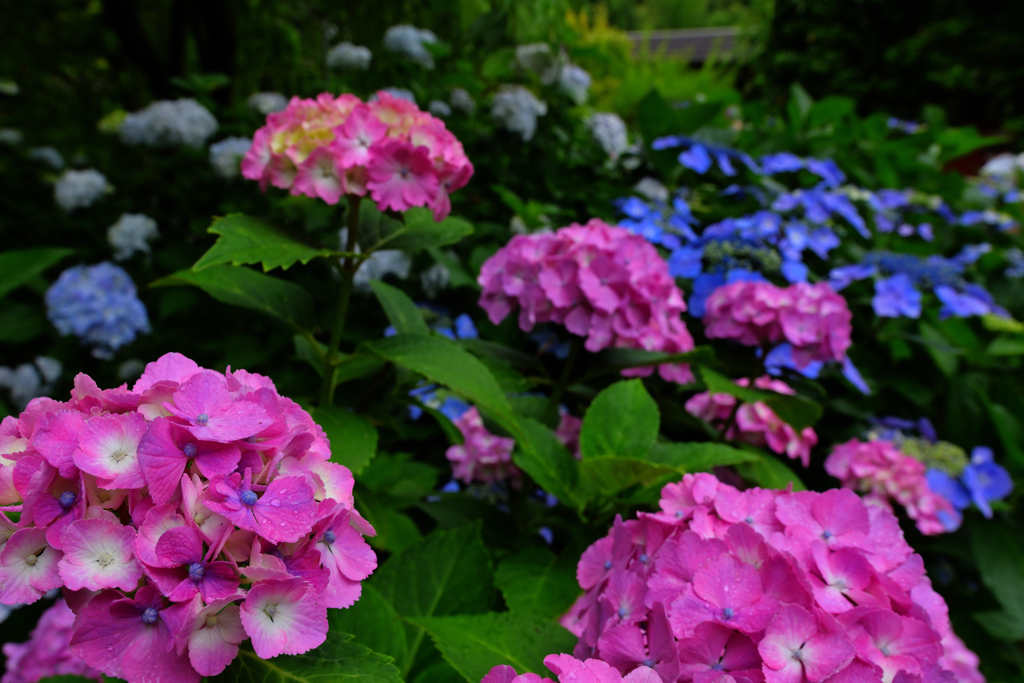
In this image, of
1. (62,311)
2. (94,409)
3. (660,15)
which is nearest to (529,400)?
(94,409)

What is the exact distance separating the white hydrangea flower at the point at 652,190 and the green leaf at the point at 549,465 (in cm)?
127

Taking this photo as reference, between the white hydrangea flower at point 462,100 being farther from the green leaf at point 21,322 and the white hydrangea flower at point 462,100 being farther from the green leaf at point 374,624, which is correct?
the green leaf at point 374,624

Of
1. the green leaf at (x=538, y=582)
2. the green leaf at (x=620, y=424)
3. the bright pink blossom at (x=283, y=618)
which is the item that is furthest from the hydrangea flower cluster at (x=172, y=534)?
the green leaf at (x=620, y=424)

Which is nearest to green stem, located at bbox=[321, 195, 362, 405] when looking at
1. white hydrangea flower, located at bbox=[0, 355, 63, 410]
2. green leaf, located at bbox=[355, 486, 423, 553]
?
green leaf, located at bbox=[355, 486, 423, 553]

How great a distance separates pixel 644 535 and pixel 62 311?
1.81 m

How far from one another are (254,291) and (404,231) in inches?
10.2

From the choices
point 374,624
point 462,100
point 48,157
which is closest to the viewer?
point 374,624

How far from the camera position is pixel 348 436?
90 cm

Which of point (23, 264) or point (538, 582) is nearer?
point (538, 582)

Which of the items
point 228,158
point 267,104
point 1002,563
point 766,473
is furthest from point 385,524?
point 267,104

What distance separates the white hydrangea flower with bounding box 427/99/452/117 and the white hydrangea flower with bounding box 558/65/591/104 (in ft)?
1.38

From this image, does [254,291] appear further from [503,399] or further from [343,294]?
[503,399]

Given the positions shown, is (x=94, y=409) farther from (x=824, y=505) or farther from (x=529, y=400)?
(x=529, y=400)

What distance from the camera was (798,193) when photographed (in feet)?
6.59
